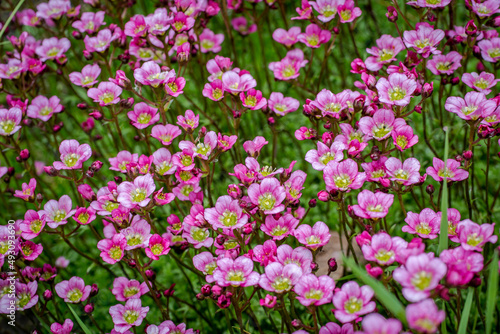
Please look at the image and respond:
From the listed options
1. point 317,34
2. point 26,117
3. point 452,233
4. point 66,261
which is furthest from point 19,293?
point 317,34

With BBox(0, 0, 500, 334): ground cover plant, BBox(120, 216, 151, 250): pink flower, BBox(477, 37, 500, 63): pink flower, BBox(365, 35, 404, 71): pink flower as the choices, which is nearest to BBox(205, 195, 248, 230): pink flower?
BBox(0, 0, 500, 334): ground cover plant

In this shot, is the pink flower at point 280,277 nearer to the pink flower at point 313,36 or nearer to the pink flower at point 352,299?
the pink flower at point 352,299

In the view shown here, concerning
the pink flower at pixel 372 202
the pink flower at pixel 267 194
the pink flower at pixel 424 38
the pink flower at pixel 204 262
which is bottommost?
the pink flower at pixel 204 262

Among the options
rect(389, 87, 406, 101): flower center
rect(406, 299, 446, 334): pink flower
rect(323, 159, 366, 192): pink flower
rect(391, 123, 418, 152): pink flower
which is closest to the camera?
rect(406, 299, 446, 334): pink flower

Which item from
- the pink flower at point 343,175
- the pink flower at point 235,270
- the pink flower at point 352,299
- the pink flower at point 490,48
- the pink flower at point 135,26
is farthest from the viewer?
the pink flower at point 135,26

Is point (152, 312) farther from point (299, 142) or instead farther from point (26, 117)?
point (299, 142)

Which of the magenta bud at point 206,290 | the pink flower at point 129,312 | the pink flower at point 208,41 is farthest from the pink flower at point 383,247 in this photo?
the pink flower at point 208,41

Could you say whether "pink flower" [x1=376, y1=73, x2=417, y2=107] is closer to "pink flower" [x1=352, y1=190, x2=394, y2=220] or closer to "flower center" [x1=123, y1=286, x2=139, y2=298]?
"pink flower" [x1=352, y1=190, x2=394, y2=220]
